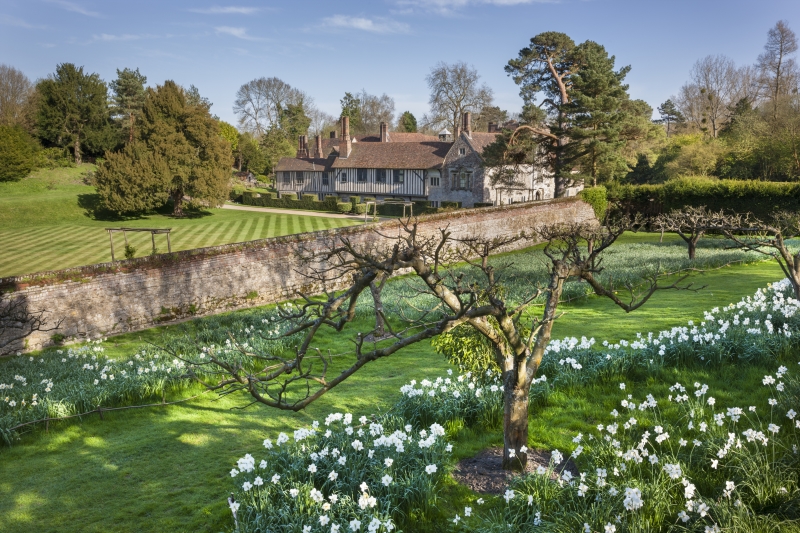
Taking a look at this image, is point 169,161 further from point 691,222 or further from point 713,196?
point 691,222

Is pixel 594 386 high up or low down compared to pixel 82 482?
up

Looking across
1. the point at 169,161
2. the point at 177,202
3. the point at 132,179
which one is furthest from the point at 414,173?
the point at 132,179

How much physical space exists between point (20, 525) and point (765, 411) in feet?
27.7

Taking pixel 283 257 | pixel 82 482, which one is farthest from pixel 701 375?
pixel 283 257

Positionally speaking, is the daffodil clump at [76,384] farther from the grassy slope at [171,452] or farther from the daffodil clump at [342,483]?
the daffodil clump at [342,483]

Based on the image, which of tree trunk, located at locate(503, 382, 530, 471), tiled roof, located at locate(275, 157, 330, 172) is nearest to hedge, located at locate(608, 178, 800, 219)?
tree trunk, located at locate(503, 382, 530, 471)

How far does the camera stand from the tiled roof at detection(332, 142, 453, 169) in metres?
45.7

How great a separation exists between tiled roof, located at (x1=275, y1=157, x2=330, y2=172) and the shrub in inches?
1211

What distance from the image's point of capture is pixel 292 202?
1886 inches

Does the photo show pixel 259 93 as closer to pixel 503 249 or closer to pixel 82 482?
pixel 503 249

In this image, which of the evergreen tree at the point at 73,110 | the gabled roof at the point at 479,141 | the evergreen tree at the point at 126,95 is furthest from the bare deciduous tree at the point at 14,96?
the gabled roof at the point at 479,141

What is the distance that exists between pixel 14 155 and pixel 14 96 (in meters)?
18.7

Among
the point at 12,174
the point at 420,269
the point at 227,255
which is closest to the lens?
the point at 420,269

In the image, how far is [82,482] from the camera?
6430mm
